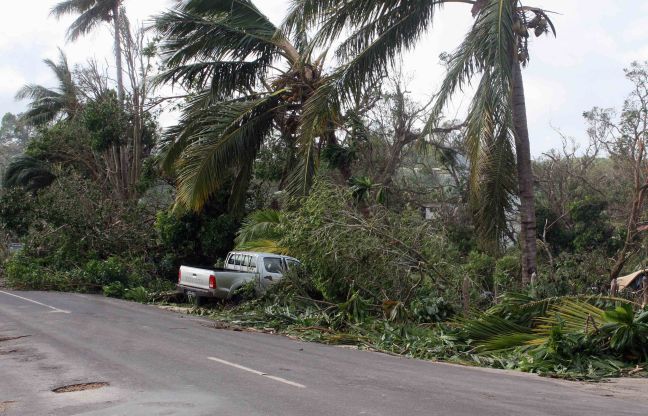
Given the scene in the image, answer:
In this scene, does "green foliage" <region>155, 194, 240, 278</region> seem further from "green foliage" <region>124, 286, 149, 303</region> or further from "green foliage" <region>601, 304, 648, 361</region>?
"green foliage" <region>601, 304, 648, 361</region>

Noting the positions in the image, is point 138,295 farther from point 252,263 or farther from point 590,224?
point 590,224

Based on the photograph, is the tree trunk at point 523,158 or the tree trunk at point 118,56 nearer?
the tree trunk at point 523,158

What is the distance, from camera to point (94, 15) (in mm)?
36344

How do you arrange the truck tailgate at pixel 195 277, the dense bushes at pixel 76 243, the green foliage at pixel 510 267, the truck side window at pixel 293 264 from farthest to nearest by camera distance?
the dense bushes at pixel 76 243 → the truck tailgate at pixel 195 277 → the green foliage at pixel 510 267 → the truck side window at pixel 293 264

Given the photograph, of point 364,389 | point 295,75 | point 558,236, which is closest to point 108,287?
point 295,75

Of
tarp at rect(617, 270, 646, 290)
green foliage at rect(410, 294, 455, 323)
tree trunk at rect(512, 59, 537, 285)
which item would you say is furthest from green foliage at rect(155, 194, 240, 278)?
tree trunk at rect(512, 59, 537, 285)

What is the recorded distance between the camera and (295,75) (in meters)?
20.5

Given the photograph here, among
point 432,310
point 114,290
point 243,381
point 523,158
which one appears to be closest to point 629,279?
point 523,158

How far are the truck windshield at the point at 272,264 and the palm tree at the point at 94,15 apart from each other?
1942 centimetres

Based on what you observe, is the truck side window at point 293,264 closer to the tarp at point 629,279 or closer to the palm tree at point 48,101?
the tarp at point 629,279

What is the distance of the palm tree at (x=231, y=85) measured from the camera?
740 inches

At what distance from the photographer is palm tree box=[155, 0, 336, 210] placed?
1880 centimetres

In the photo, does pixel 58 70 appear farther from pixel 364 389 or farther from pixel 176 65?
pixel 364 389

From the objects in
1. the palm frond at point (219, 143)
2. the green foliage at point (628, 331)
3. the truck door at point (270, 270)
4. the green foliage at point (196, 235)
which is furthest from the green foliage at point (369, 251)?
the green foliage at point (196, 235)
